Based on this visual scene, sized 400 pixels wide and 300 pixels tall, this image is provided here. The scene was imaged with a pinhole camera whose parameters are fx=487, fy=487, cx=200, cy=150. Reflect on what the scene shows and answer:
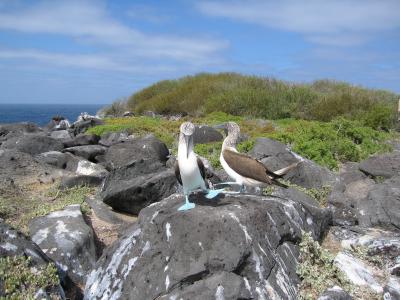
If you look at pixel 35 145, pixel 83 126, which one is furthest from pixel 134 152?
pixel 83 126

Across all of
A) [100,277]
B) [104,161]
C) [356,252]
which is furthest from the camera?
[104,161]

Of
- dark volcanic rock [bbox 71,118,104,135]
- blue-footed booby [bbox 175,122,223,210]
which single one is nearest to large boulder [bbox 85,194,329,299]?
blue-footed booby [bbox 175,122,223,210]

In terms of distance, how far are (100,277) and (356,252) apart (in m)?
3.56

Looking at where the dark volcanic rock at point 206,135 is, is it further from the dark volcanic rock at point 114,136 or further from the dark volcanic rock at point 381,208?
the dark volcanic rock at point 381,208

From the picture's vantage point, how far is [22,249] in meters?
Result: 5.61

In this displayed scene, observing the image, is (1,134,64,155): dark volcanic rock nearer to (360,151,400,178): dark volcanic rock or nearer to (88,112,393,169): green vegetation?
(88,112,393,169): green vegetation

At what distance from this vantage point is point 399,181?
31.2 ft

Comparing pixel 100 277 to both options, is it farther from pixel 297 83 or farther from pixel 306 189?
pixel 297 83

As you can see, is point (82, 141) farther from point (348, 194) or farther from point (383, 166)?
point (383, 166)

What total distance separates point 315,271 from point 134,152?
699cm

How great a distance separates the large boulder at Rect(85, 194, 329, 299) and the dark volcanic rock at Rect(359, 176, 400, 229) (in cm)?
259

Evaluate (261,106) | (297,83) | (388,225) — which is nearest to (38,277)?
(388,225)

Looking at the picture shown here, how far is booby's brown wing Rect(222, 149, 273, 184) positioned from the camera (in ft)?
21.3

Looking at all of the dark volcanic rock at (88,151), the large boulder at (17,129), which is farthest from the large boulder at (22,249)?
the large boulder at (17,129)
